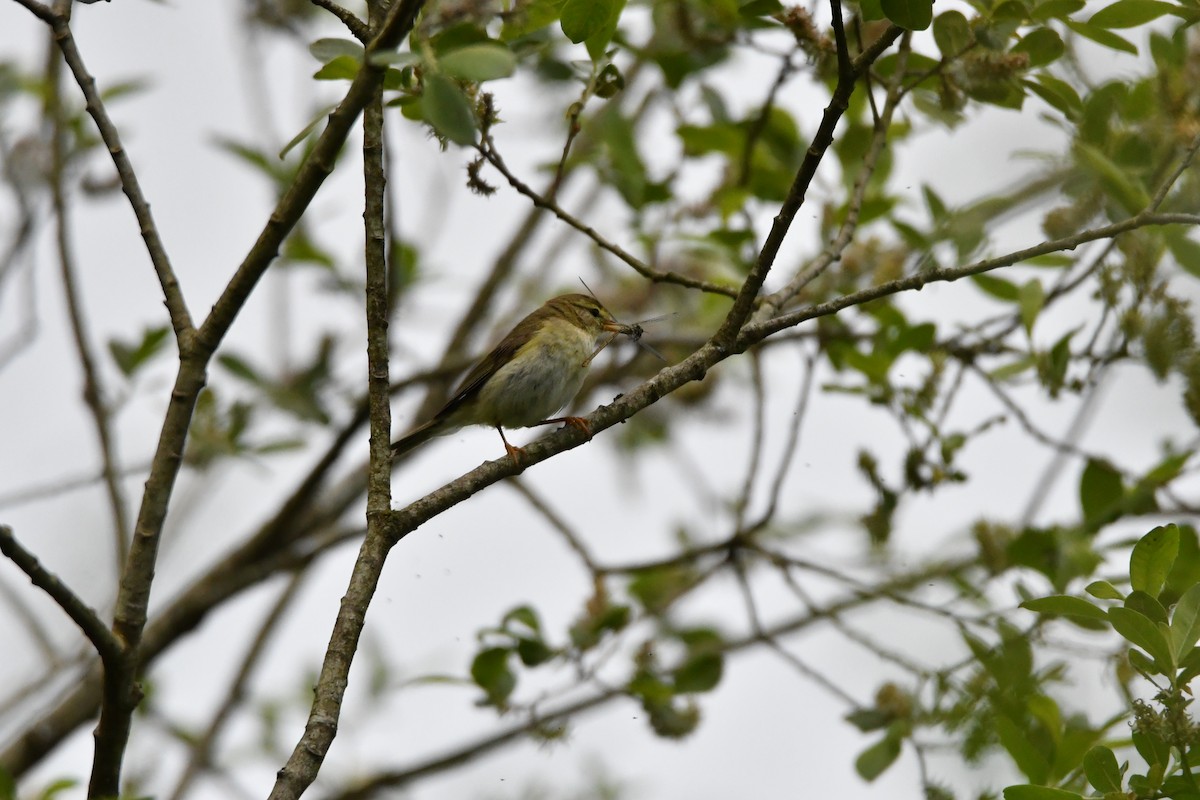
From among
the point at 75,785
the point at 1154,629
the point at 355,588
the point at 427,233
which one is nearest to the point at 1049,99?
the point at 1154,629

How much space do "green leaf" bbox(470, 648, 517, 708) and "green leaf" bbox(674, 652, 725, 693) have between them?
732 mm

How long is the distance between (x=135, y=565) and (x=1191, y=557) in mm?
3106

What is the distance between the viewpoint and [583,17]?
296 cm

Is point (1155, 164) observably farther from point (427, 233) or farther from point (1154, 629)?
point (427, 233)

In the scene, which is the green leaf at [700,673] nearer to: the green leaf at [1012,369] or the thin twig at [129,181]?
the green leaf at [1012,369]

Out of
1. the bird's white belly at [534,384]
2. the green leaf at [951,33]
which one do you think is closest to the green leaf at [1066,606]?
the green leaf at [951,33]

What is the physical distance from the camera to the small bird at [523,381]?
199 inches

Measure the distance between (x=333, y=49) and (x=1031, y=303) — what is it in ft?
8.97

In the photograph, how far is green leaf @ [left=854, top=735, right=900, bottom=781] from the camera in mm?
4320

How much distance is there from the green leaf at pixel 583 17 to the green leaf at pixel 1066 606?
5.44 feet

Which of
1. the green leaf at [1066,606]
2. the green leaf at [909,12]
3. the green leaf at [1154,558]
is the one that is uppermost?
the green leaf at [909,12]

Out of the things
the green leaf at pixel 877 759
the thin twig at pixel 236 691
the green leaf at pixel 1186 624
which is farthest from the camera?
the thin twig at pixel 236 691

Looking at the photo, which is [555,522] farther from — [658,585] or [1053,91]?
[1053,91]

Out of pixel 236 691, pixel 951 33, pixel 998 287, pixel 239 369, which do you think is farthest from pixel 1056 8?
pixel 236 691
